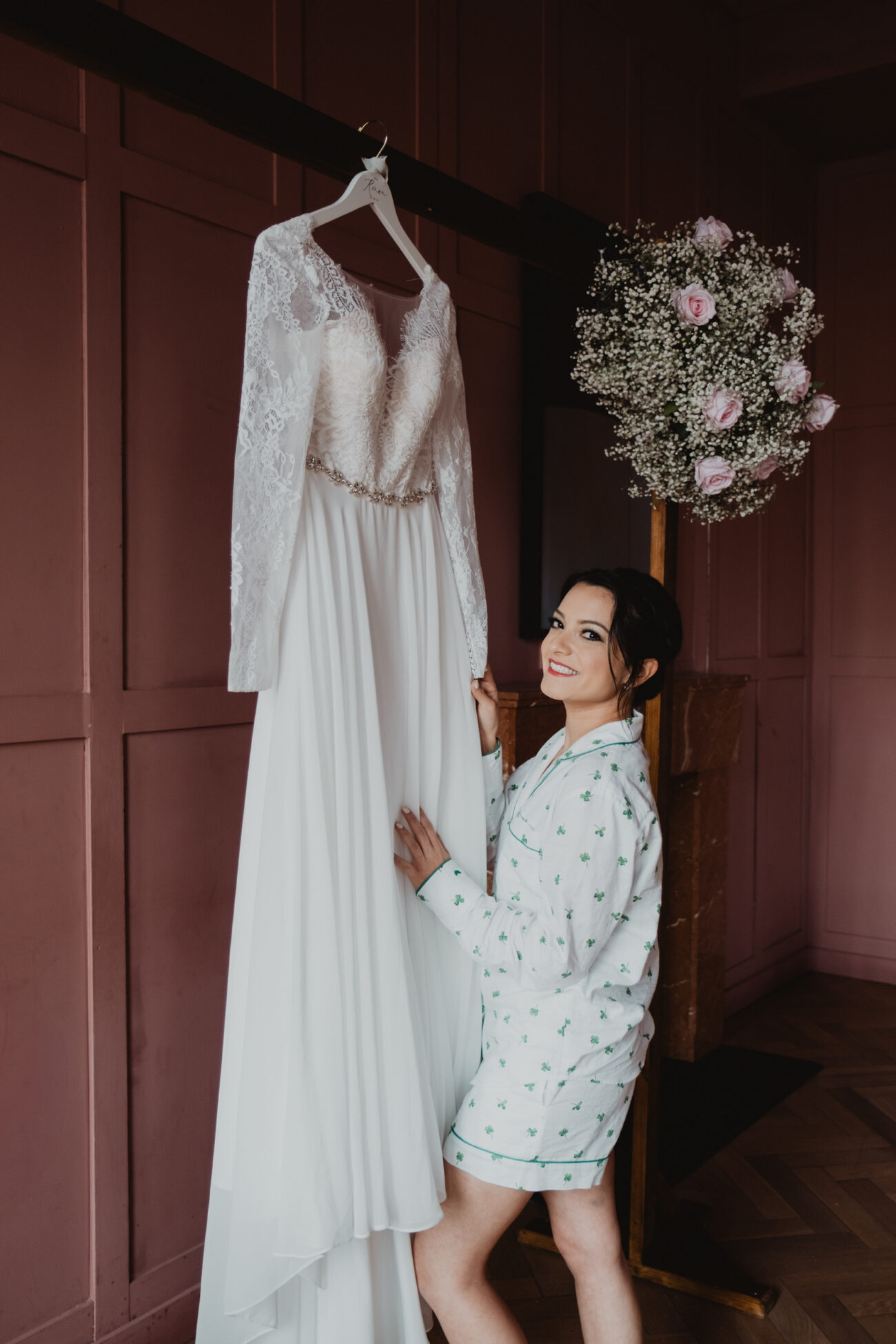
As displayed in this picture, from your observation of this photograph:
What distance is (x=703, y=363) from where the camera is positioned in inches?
85.5

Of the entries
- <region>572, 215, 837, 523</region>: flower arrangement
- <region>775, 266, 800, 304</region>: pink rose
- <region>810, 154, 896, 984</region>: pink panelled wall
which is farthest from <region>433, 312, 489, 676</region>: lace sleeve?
<region>810, 154, 896, 984</region>: pink panelled wall

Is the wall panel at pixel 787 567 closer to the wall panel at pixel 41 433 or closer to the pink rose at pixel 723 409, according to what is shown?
the pink rose at pixel 723 409

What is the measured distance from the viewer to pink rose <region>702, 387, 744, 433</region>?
2135 mm

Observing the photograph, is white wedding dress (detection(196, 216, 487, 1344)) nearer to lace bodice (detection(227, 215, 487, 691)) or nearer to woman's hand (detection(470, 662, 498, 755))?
lace bodice (detection(227, 215, 487, 691))

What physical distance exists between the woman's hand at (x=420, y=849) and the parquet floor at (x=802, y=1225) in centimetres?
127

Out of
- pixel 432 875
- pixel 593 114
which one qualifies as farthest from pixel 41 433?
pixel 593 114

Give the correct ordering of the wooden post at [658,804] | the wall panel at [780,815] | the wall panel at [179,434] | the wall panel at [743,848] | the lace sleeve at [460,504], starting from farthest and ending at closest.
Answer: the wall panel at [780,815]
the wall panel at [743,848]
the wooden post at [658,804]
the wall panel at [179,434]
the lace sleeve at [460,504]

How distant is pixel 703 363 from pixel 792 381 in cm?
18

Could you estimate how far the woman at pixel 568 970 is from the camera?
1.83 meters

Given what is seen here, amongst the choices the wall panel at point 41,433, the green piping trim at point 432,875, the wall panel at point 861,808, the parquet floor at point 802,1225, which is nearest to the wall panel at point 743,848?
the parquet floor at point 802,1225

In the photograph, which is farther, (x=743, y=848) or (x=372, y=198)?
(x=743, y=848)

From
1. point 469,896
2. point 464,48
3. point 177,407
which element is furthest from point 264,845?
point 464,48

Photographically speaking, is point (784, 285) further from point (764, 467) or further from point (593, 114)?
point (593, 114)

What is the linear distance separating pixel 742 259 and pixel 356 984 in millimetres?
1574
